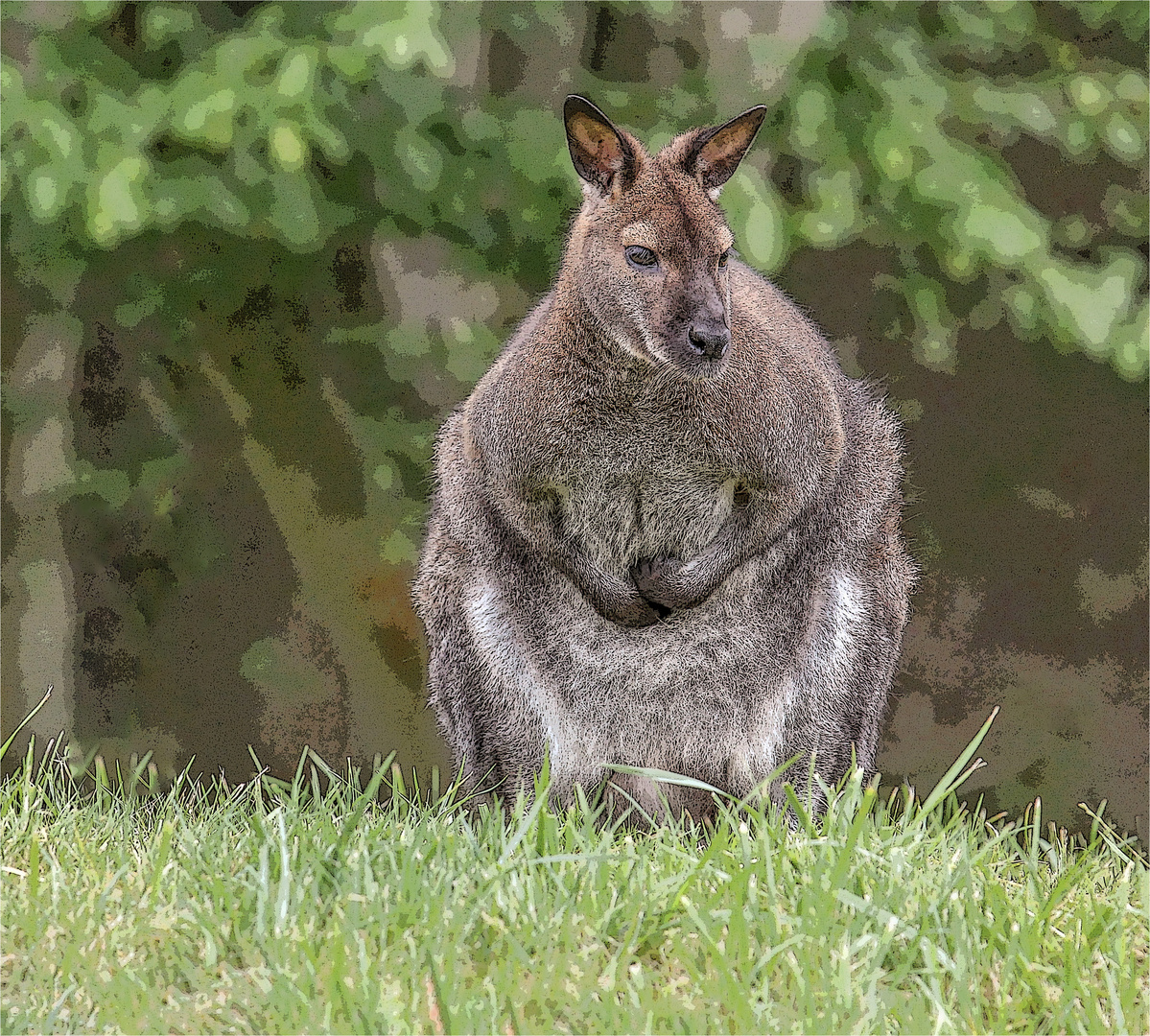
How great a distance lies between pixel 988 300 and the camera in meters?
5.00

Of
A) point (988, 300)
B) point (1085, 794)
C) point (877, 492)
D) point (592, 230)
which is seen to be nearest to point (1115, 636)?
point (1085, 794)

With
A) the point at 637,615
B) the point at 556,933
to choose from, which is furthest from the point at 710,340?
the point at 556,933

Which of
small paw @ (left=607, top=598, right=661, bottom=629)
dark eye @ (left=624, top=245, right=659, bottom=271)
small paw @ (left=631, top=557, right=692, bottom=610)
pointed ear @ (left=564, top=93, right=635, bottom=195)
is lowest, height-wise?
small paw @ (left=607, top=598, right=661, bottom=629)

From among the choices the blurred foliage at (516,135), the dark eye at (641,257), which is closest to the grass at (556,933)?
the dark eye at (641,257)

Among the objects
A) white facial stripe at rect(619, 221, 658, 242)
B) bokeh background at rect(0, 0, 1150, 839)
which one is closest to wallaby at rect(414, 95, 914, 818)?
white facial stripe at rect(619, 221, 658, 242)

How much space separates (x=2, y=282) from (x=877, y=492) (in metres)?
3.32

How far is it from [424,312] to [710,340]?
2.44m

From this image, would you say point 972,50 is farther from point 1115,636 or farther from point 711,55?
point 1115,636

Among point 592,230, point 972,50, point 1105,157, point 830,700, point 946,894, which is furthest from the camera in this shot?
point 1105,157

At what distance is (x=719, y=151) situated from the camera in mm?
3311

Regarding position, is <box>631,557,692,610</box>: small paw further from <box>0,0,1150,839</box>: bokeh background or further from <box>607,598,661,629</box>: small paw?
<box>0,0,1150,839</box>: bokeh background

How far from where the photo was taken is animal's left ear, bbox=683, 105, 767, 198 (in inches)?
129

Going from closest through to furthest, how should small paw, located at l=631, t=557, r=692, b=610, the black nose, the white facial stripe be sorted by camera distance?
the black nose → the white facial stripe → small paw, located at l=631, t=557, r=692, b=610

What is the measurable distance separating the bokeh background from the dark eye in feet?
3.55
